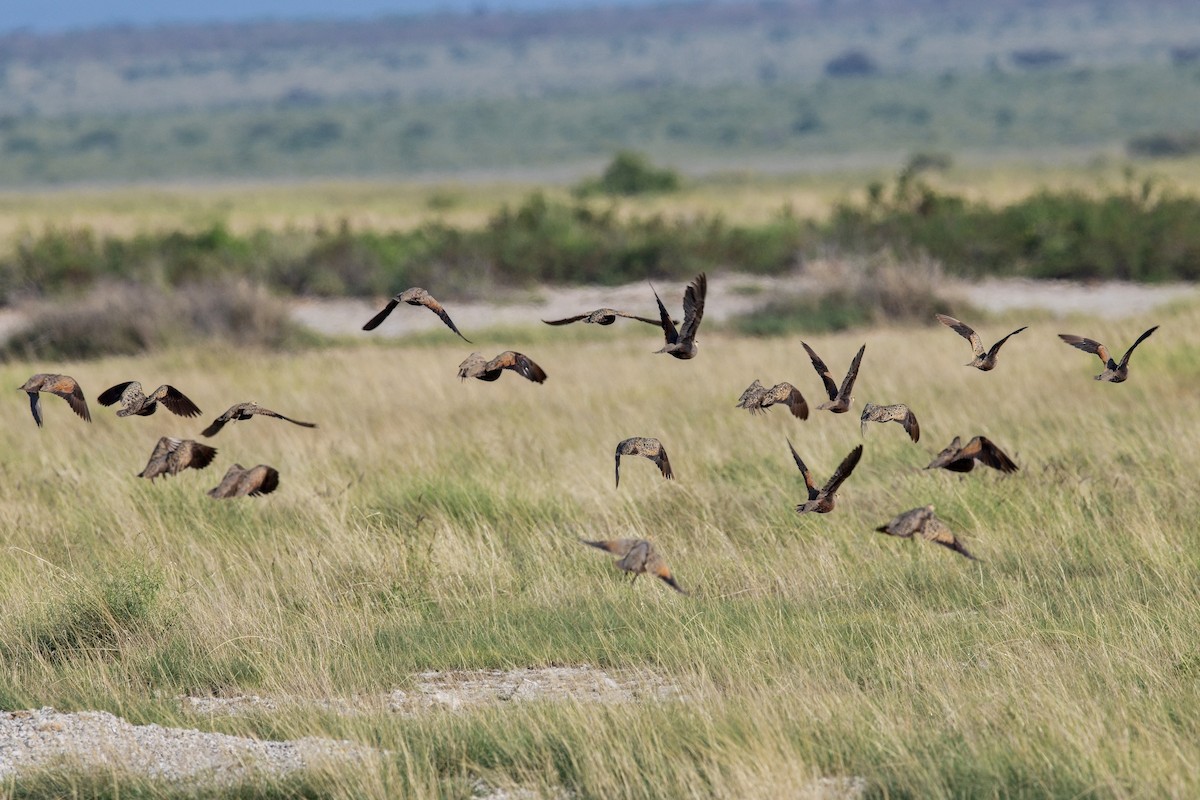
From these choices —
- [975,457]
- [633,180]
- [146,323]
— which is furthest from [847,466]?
[633,180]

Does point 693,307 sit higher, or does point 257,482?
point 693,307

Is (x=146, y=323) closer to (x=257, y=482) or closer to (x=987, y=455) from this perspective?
(x=257, y=482)

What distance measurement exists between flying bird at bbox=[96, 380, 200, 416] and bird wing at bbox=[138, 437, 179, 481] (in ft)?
0.40

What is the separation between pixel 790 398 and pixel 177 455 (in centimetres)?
224

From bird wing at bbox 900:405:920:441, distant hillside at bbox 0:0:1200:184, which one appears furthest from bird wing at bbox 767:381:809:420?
distant hillside at bbox 0:0:1200:184

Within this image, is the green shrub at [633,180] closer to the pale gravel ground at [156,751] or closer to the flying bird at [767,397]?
the flying bird at [767,397]

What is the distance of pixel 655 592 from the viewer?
7.20 meters

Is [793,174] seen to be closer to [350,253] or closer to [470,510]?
[350,253]

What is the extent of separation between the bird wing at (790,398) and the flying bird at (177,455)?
201 centimetres

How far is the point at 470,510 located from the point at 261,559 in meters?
1.39

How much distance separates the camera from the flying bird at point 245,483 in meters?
6.06

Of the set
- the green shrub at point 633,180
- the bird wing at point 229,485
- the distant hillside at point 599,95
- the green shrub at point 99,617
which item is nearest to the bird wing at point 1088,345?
the bird wing at point 229,485

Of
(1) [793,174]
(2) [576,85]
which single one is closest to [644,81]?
(2) [576,85]

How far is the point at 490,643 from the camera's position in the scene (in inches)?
263
